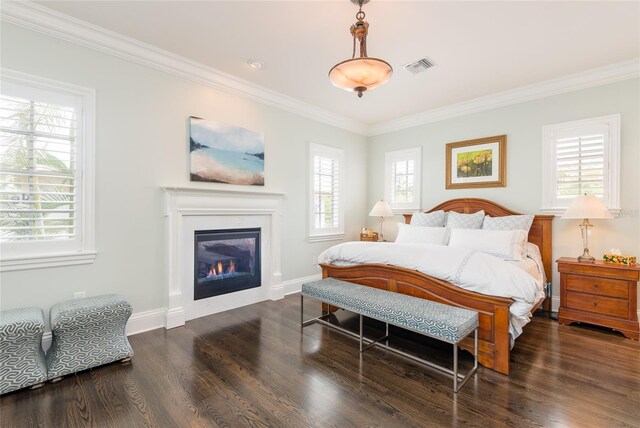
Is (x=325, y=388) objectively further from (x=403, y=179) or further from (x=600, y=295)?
(x=403, y=179)

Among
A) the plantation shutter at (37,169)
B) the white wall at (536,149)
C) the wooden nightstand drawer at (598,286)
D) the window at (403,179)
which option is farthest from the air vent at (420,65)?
the plantation shutter at (37,169)

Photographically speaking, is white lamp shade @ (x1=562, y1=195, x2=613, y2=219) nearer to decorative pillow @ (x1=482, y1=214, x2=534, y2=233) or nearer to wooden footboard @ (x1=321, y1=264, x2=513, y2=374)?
decorative pillow @ (x1=482, y1=214, x2=534, y2=233)

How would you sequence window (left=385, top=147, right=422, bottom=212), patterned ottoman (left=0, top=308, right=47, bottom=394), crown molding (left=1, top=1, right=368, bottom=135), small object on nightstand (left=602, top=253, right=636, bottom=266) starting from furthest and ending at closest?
window (left=385, top=147, right=422, bottom=212)
small object on nightstand (left=602, top=253, right=636, bottom=266)
crown molding (left=1, top=1, right=368, bottom=135)
patterned ottoman (left=0, top=308, right=47, bottom=394)

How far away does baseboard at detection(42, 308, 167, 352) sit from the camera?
296cm

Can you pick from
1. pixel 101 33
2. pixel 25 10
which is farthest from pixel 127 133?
pixel 25 10

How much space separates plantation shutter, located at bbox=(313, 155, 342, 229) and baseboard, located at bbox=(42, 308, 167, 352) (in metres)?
2.55

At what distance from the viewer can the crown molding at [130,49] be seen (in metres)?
2.43

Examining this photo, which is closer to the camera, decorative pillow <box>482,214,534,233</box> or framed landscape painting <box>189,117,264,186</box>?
framed landscape painting <box>189,117,264,186</box>

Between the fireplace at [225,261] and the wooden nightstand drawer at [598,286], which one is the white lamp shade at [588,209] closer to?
the wooden nightstand drawer at [598,286]

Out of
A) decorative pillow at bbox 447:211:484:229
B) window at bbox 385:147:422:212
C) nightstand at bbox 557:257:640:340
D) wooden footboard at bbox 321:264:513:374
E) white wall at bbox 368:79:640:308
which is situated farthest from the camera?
window at bbox 385:147:422:212

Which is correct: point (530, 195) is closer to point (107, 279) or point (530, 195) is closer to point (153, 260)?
point (153, 260)

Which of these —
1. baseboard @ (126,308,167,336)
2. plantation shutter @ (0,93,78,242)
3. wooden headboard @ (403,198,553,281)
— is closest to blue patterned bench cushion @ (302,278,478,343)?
baseboard @ (126,308,167,336)

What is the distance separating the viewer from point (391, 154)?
5.48m

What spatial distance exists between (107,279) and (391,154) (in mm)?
4600
